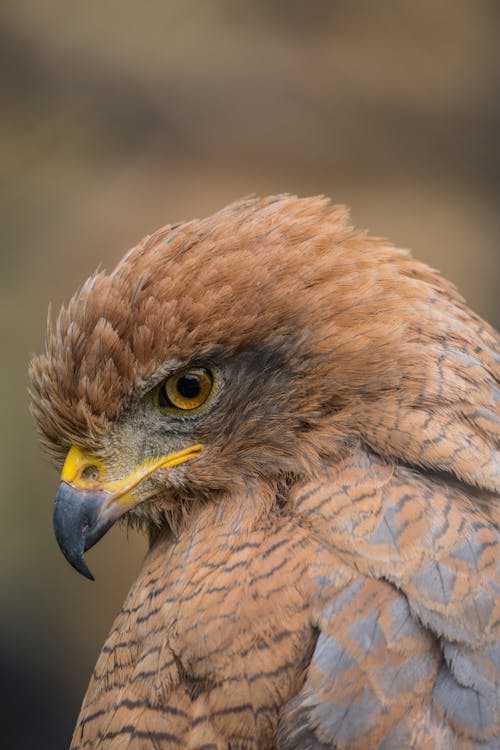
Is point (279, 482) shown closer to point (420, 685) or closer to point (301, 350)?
point (301, 350)

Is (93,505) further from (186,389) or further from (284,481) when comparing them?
(284,481)

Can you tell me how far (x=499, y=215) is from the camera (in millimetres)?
6508

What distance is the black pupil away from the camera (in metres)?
2.60

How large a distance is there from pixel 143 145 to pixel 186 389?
3.98 m

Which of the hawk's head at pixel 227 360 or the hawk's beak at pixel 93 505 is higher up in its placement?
the hawk's head at pixel 227 360

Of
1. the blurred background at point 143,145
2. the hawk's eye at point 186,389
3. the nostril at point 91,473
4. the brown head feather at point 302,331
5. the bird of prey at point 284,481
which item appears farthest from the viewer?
the blurred background at point 143,145

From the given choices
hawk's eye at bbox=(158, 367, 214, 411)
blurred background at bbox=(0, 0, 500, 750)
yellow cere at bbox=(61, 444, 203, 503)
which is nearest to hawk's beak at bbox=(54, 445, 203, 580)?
yellow cere at bbox=(61, 444, 203, 503)

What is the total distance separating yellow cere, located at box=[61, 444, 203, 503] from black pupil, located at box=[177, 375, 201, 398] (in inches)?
6.1

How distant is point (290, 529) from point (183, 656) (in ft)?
1.32

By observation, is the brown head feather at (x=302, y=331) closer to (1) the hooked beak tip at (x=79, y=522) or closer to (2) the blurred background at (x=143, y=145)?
(1) the hooked beak tip at (x=79, y=522)

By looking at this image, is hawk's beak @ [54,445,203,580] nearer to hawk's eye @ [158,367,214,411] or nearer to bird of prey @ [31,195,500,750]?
bird of prey @ [31,195,500,750]

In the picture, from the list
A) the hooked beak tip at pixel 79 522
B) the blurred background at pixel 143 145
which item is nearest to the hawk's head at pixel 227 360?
the hooked beak tip at pixel 79 522

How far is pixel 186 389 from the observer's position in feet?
8.54

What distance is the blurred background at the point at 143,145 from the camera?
239 inches
